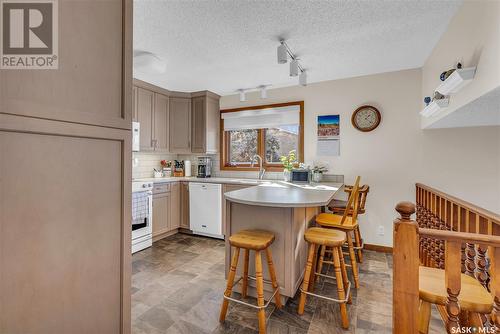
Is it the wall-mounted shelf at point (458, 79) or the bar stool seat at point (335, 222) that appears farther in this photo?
the bar stool seat at point (335, 222)

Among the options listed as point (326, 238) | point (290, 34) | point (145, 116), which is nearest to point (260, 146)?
point (145, 116)

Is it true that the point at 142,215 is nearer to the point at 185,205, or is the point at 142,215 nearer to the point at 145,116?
the point at 185,205

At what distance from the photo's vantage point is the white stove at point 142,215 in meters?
3.16

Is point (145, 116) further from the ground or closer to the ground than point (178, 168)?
further from the ground

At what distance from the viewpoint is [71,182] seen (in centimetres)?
89

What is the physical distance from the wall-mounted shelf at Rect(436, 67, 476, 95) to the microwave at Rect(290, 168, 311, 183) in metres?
1.79

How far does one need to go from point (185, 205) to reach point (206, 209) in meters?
0.46

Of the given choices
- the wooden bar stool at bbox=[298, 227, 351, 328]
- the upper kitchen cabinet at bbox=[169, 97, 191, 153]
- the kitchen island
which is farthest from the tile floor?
the upper kitchen cabinet at bbox=[169, 97, 191, 153]

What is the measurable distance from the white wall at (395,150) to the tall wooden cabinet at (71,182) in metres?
3.08

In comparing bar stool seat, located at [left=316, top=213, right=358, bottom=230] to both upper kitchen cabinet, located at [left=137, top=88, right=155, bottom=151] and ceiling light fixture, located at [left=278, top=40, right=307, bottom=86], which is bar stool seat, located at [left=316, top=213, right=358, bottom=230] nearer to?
ceiling light fixture, located at [left=278, top=40, right=307, bottom=86]

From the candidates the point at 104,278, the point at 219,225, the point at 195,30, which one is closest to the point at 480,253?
the point at 104,278

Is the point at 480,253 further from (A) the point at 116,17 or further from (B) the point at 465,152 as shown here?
(B) the point at 465,152

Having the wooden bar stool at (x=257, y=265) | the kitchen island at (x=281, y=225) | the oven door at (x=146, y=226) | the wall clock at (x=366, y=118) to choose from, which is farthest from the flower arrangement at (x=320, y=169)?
the oven door at (x=146, y=226)

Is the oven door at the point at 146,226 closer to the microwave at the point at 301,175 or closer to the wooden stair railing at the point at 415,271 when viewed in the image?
the microwave at the point at 301,175
